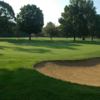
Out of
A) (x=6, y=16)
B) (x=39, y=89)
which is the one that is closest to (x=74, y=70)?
(x=39, y=89)

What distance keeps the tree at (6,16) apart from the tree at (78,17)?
14.5m

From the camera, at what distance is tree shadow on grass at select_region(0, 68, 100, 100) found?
10484mm

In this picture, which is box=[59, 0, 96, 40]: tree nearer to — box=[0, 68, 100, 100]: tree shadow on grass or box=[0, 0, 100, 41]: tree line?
box=[0, 0, 100, 41]: tree line

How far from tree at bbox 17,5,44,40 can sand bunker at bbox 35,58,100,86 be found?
67.5 m

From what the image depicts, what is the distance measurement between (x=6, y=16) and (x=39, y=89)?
2975 inches

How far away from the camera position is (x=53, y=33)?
103m

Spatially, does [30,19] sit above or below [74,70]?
above

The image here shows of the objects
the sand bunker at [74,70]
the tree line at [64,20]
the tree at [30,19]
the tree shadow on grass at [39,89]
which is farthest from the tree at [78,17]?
the tree shadow on grass at [39,89]

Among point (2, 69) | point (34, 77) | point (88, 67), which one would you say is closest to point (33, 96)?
point (34, 77)

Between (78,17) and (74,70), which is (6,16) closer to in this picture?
(78,17)

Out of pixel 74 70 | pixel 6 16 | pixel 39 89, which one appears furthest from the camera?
pixel 6 16

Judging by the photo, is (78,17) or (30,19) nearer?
(78,17)

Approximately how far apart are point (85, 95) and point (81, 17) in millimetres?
80341

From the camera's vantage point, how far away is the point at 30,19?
92062 mm
